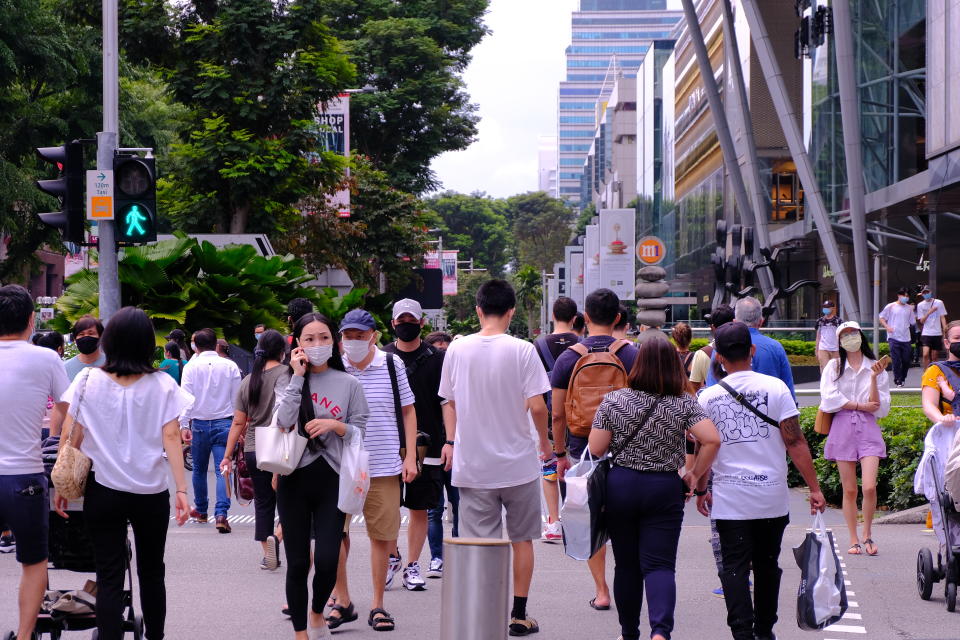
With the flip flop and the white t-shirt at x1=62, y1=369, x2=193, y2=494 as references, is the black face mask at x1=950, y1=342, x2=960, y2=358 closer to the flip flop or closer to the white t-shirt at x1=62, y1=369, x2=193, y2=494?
the flip flop

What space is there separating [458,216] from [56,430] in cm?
10440

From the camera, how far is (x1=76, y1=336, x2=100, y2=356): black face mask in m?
9.30

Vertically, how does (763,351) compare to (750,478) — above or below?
above

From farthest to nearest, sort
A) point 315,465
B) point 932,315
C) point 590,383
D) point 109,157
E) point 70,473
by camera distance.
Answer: point 932,315 < point 109,157 < point 590,383 < point 315,465 < point 70,473

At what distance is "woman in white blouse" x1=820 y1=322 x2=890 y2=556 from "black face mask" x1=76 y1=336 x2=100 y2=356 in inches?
222

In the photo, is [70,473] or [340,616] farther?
[340,616]

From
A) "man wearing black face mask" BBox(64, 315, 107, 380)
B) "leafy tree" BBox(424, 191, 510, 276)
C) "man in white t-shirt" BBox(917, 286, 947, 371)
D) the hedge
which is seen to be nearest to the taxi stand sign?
"man wearing black face mask" BBox(64, 315, 107, 380)

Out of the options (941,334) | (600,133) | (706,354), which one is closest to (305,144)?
(941,334)

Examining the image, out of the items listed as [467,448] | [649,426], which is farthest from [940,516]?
[467,448]

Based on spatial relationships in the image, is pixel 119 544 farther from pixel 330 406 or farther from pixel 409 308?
pixel 409 308

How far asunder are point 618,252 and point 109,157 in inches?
1073

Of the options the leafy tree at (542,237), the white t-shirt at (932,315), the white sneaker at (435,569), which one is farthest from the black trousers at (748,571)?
the leafy tree at (542,237)

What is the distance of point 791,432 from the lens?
5934 millimetres

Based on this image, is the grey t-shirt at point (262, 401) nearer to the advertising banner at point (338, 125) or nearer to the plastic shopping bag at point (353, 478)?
the plastic shopping bag at point (353, 478)
